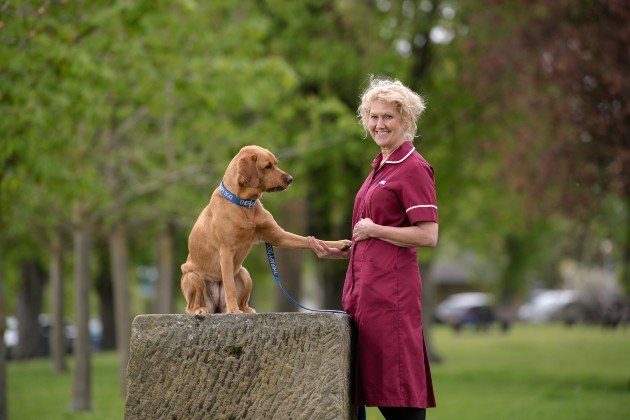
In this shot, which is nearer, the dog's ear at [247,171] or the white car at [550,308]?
the dog's ear at [247,171]

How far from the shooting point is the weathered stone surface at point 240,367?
5.71 meters

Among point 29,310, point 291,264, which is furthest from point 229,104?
point 29,310

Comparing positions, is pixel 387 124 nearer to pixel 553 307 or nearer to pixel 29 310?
pixel 29 310

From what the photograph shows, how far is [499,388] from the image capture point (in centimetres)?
1952

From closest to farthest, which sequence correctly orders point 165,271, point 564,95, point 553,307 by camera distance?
1. point 564,95
2. point 165,271
3. point 553,307

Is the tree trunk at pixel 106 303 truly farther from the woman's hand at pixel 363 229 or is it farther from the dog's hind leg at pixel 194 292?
the woman's hand at pixel 363 229

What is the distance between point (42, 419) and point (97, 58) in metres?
5.88

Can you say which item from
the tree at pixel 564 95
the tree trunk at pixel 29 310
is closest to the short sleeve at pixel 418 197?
the tree at pixel 564 95

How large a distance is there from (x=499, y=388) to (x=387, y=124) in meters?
14.6

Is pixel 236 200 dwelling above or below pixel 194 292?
above

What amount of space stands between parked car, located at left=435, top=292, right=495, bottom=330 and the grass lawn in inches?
1061

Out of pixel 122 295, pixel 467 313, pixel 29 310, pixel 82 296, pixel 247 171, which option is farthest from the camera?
pixel 467 313

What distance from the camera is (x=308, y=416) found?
573cm

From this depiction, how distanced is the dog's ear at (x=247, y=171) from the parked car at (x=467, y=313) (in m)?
52.7
